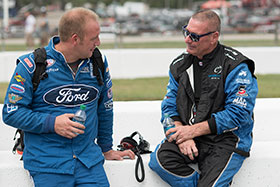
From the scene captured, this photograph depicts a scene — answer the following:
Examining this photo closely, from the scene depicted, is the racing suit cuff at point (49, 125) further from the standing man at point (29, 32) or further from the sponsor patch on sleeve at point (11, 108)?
the standing man at point (29, 32)

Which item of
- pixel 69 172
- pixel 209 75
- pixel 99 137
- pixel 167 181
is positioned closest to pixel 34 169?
pixel 69 172

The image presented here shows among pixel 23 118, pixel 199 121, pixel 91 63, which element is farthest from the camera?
pixel 199 121

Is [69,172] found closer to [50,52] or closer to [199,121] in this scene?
[50,52]

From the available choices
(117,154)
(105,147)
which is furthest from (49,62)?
(117,154)

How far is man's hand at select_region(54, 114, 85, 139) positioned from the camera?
3205mm

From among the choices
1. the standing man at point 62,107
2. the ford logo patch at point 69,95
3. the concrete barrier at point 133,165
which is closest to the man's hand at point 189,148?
the concrete barrier at point 133,165

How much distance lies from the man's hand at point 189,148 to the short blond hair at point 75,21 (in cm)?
106

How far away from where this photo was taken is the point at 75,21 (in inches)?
126

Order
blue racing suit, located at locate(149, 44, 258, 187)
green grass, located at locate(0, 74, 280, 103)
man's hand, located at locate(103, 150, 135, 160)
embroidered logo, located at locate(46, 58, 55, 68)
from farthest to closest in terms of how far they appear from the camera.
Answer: green grass, located at locate(0, 74, 280, 103)
man's hand, located at locate(103, 150, 135, 160)
blue racing suit, located at locate(149, 44, 258, 187)
embroidered logo, located at locate(46, 58, 55, 68)

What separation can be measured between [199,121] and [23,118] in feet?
4.05

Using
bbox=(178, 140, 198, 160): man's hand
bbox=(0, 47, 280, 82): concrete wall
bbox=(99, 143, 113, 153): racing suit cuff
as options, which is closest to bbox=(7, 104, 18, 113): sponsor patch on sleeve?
bbox=(99, 143, 113, 153): racing suit cuff

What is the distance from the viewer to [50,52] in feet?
11.0

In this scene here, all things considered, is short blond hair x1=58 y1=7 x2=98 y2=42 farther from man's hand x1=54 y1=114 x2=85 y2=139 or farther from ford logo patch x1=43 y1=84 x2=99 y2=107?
man's hand x1=54 y1=114 x2=85 y2=139

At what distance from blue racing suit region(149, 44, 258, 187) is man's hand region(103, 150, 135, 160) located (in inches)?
7.6
